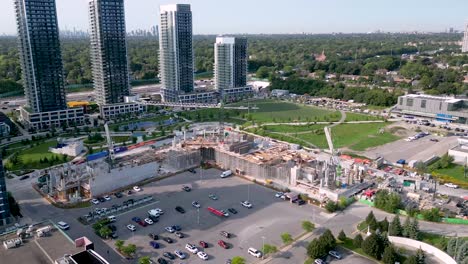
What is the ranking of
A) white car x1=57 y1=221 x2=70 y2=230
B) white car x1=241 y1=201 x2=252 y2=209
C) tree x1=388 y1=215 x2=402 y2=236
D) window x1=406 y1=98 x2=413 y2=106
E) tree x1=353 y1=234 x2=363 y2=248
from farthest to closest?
window x1=406 y1=98 x2=413 y2=106 < white car x1=241 y1=201 x2=252 y2=209 < white car x1=57 y1=221 x2=70 y2=230 < tree x1=388 y1=215 x2=402 y2=236 < tree x1=353 y1=234 x2=363 y2=248

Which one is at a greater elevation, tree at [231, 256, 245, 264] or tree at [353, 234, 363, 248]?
tree at [231, 256, 245, 264]

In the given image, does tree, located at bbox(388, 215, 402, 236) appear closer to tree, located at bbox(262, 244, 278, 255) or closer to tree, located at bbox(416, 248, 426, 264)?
tree, located at bbox(416, 248, 426, 264)

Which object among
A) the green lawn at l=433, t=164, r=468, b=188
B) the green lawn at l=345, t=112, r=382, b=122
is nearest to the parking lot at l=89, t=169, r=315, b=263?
the green lawn at l=433, t=164, r=468, b=188

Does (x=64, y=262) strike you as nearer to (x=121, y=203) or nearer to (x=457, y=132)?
(x=121, y=203)

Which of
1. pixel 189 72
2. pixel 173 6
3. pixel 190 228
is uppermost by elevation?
pixel 173 6

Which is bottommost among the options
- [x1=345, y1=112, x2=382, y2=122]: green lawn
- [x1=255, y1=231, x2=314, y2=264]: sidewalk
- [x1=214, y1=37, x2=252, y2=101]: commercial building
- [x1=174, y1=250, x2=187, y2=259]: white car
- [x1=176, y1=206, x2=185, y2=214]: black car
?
[x1=255, y1=231, x2=314, y2=264]: sidewalk

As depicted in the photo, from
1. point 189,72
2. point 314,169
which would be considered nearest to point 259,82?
point 189,72

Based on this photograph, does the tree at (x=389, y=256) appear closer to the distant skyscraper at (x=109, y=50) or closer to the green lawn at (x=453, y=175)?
the green lawn at (x=453, y=175)

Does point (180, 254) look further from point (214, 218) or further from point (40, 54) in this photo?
point (40, 54)
